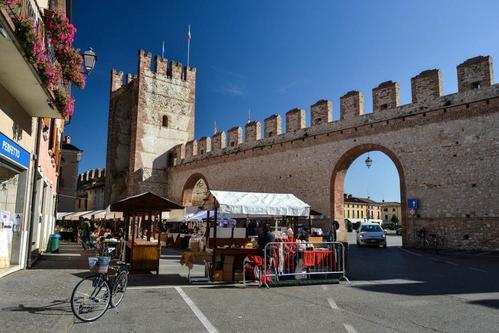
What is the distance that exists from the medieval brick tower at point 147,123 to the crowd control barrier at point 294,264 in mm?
24418

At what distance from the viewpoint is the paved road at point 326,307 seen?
209 inches

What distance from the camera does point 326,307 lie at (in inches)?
261

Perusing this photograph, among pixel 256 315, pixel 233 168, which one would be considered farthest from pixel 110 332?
pixel 233 168

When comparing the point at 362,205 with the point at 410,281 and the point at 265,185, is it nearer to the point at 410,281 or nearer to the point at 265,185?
the point at 265,185

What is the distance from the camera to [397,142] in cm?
A: 1925

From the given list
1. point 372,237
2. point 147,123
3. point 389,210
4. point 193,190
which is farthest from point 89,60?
point 389,210

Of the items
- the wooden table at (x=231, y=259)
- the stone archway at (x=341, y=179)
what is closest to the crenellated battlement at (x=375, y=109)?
the stone archway at (x=341, y=179)

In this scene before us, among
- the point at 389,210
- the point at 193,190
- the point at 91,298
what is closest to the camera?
the point at 91,298

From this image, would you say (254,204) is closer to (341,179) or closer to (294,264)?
(294,264)

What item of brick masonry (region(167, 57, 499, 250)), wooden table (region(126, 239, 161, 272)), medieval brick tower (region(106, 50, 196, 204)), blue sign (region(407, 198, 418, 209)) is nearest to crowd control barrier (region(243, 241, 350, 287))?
wooden table (region(126, 239, 161, 272))

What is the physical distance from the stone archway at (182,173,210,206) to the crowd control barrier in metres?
21.5

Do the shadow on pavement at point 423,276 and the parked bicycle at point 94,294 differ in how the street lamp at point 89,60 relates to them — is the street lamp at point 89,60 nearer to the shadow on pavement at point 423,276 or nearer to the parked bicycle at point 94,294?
the parked bicycle at point 94,294

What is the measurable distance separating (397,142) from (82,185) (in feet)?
128

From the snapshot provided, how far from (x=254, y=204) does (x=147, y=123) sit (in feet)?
79.0
